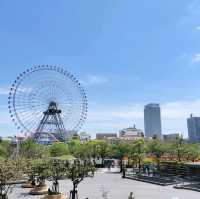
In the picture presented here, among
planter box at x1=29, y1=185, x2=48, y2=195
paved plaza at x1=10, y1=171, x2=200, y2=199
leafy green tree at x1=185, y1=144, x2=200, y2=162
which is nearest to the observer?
paved plaza at x1=10, y1=171, x2=200, y2=199

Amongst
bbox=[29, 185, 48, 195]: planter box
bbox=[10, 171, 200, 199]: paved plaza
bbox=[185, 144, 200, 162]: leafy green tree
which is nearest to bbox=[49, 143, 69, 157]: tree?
bbox=[185, 144, 200, 162]: leafy green tree

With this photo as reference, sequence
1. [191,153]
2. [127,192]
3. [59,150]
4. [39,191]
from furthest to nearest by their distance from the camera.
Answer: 1. [59,150]
2. [191,153]
3. [39,191]
4. [127,192]

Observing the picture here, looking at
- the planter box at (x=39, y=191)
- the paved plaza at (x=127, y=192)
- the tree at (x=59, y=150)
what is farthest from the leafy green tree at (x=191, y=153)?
the planter box at (x=39, y=191)

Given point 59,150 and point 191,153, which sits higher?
point 59,150

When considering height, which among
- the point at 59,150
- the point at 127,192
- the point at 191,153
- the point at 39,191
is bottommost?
the point at 127,192

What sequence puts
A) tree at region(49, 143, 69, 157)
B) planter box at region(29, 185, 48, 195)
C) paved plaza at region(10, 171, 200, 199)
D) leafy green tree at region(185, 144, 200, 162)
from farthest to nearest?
tree at region(49, 143, 69, 157) → leafy green tree at region(185, 144, 200, 162) → planter box at region(29, 185, 48, 195) → paved plaza at region(10, 171, 200, 199)

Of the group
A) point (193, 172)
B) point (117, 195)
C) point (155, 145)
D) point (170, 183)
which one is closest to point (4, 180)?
point (117, 195)

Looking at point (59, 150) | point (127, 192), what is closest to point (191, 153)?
point (59, 150)

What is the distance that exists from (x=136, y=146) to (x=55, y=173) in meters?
36.1

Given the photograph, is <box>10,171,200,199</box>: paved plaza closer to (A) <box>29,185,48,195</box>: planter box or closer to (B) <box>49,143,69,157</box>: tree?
(A) <box>29,185,48,195</box>: planter box

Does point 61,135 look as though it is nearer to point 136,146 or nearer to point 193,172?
point 136,146

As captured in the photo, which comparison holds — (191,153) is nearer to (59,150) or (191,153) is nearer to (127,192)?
(59,150)

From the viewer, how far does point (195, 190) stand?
3966 centimetres

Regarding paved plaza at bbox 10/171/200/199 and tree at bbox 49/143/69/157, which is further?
tree at bbox 49/143/69/157
